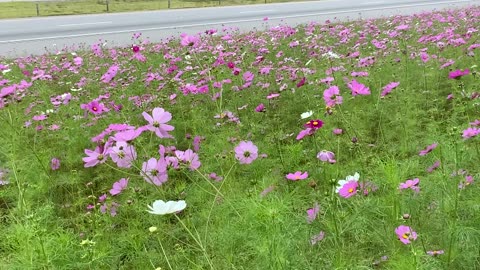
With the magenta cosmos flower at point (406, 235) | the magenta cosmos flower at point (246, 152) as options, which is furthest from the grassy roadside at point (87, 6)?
the magenta cosmos flower at point (406, 235)

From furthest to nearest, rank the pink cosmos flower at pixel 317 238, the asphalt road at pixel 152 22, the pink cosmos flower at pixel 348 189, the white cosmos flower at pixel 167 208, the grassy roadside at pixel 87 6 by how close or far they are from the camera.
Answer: the grassy roadside at pixel 87 6 < the asphalt road at pixel 152 22 < the pink cosmos flower at pixel 317 238 < the pink cosmos flower at pixel 348 189 < the white cosmos flower at pixel 167 208

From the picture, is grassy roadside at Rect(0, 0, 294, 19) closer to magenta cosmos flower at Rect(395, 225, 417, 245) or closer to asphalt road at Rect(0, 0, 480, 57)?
asphalt road at Rect(0, 0, 480, 57)

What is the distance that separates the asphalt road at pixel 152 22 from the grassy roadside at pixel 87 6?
1.48m

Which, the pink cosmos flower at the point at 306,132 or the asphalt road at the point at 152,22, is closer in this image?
the pink cosmos flower at the point at 306,132

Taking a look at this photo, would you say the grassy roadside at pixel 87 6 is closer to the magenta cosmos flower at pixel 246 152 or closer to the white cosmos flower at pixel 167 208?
the magenta cosmos flower at pixel 246 152

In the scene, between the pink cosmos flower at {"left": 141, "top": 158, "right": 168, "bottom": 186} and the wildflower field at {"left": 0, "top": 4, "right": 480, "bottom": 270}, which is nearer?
the pink cosmos flower at {"left": 141, "top": 158, "right": 168, "bottom": 186}

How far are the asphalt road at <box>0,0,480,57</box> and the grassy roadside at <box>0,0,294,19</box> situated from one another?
148 centimetres

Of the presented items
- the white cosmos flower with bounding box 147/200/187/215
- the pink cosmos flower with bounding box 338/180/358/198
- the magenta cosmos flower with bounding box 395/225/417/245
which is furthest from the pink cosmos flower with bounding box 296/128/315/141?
the white cosmos flower with bounding box 147/200/187/215

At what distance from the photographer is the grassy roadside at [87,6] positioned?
16.1 m

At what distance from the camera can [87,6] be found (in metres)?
17.8

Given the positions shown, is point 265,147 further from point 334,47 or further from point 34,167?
point 334,47

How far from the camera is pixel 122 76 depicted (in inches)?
204

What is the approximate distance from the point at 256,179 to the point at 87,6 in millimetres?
17279

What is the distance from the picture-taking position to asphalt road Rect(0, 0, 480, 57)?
1025cm
